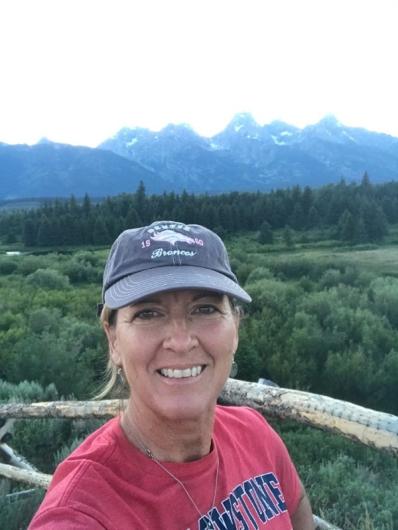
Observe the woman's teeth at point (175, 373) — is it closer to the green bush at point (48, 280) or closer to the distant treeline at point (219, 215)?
the green bush at point (48, 280)

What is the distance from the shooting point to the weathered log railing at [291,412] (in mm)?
2535

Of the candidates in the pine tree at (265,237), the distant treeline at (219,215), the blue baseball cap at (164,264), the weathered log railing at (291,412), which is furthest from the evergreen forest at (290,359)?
the distant treeline at (219,215)

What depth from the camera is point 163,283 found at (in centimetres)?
167

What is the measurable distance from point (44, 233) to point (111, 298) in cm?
4988

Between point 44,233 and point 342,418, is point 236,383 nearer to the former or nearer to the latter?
point 342,418

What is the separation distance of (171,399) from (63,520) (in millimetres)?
460

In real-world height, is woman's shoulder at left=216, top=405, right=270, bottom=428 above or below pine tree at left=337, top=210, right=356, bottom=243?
above

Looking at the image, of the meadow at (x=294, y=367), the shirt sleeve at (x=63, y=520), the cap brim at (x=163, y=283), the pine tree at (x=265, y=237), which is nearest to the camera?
the shirt sleeve at (x=63, y=520)

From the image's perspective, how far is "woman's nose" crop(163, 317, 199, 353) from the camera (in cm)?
167

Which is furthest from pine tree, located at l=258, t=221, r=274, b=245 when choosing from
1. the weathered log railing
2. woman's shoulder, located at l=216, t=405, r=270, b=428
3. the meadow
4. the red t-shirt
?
the red t-shirt

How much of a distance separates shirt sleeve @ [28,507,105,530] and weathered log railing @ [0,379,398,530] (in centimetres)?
77

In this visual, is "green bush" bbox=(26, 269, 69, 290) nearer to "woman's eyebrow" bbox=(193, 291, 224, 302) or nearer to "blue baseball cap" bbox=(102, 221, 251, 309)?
"blue baseball cap" bbox=(102, 221, 251, 309)

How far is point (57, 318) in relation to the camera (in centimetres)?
1066

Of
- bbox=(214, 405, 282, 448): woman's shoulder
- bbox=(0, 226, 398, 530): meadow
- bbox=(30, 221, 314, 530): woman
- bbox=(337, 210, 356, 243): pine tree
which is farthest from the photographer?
bbox=(337, 210, 356, 243): pine tree
